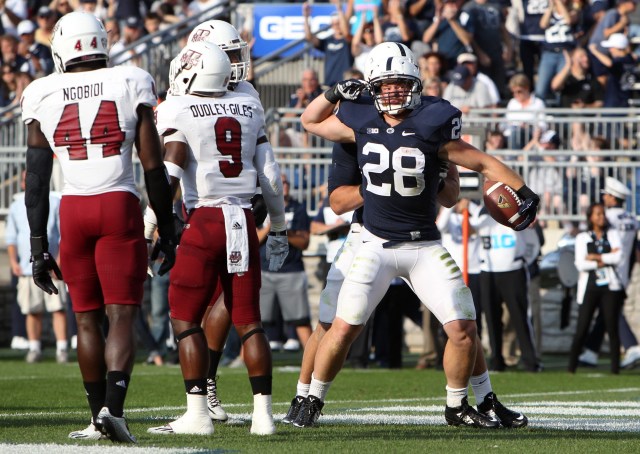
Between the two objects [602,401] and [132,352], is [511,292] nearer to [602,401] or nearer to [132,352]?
[602,401]

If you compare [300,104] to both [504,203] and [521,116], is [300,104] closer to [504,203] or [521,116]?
[521,116]

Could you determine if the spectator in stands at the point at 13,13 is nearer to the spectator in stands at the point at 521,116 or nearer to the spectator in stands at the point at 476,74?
the spectator in stands at the point at 476,74

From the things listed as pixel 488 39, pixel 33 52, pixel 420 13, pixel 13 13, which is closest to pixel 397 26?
pixel 420 13

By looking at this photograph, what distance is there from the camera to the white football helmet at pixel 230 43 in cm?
815

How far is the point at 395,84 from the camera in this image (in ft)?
25.3

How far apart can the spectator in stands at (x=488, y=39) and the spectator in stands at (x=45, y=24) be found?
6.70 metres

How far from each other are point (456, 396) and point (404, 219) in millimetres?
1036

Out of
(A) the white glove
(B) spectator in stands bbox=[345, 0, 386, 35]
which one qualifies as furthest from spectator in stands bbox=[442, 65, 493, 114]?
(A) the white glove

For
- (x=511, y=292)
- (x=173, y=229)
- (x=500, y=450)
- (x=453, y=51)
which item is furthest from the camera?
(x=453, y=51)

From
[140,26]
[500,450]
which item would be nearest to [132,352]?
[500,450]

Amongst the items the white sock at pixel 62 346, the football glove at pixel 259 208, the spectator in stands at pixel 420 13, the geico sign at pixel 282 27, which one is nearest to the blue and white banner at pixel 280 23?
the geico sign at pixel 282 27

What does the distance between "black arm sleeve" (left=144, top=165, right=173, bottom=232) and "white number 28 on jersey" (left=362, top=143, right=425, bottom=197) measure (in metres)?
1.25

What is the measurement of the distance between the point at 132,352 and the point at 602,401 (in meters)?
4.67

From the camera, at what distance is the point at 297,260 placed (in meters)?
14.9
